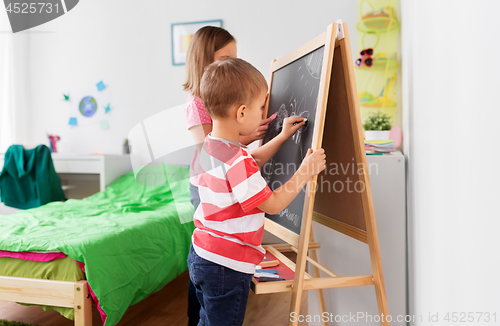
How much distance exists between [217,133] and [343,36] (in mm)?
493

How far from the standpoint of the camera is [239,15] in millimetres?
3564

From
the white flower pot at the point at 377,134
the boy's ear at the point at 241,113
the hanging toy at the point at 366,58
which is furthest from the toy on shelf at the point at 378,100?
the boy's ear at the point at 241,113

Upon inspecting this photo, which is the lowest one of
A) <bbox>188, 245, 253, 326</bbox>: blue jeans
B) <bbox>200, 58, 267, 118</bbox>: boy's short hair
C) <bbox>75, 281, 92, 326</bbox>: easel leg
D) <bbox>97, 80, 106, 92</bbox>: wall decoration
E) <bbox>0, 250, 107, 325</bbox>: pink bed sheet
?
<bbox>75, 281, 92, 326</bbox>: easel leg

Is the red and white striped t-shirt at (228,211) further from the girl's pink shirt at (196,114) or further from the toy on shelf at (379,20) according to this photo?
the toy on shelf at (379,20)

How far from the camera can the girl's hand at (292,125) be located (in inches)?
50.2

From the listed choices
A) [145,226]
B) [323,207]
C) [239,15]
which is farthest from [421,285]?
[239,15]

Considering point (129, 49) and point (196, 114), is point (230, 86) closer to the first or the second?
point (196, 114)

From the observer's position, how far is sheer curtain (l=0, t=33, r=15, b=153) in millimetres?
4086

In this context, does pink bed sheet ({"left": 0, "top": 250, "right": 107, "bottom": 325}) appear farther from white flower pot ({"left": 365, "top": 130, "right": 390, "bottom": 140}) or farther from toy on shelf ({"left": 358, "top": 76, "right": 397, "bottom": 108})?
toy on shelf ({"left": 358, "top": 76, "right": 397, "bottom": 108})

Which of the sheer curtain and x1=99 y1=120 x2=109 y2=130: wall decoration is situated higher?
the sheer curtain

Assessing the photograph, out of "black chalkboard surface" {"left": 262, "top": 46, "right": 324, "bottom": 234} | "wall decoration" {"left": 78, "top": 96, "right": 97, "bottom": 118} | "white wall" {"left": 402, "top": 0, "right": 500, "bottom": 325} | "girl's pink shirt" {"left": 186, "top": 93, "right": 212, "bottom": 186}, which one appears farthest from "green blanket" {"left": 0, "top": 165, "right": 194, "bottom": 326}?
"wall decoration" {"left": 78, "top": 96, "right": 97, "bottom": 118}

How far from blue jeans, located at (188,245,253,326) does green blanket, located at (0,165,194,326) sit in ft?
2.34

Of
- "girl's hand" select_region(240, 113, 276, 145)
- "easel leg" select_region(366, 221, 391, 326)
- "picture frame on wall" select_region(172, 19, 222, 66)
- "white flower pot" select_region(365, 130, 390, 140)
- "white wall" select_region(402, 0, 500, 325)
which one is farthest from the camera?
"picture frame on wall" select_region(172, 19, 222, 66)

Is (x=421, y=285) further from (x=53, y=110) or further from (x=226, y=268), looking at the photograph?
(x=53, y=110)
